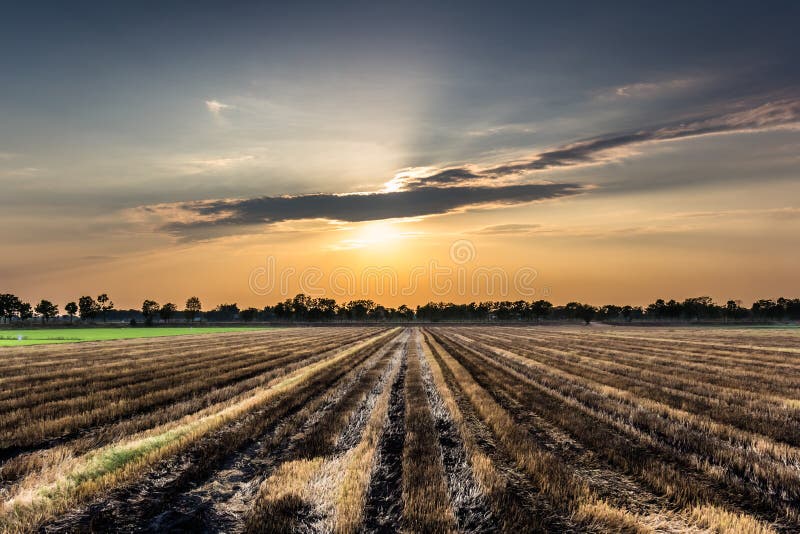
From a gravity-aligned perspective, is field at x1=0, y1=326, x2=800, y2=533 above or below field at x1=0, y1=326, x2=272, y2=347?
above

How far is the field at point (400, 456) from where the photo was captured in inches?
238

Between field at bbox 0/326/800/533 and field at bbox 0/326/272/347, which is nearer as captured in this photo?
field at bbox 0/326/800/533

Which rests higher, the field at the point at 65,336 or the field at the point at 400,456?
the field at the point at 400,456

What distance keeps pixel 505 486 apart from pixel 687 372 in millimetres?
18784

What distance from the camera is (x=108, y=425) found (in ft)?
36.4

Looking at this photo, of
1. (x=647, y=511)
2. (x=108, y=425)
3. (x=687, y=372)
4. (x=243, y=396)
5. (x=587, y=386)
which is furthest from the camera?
(x=687, y=372)

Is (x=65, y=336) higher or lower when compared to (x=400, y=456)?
lower

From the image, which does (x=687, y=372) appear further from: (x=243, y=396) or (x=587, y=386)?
(x=243, y=396)

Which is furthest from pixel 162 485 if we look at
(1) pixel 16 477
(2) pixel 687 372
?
(2) pixel 687 372

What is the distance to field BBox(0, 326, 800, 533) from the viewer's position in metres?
6.05

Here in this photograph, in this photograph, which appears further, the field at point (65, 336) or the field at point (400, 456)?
the field at point (65, 336)

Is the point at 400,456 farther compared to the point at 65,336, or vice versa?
the point at 65,336

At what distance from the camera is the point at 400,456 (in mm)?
8570

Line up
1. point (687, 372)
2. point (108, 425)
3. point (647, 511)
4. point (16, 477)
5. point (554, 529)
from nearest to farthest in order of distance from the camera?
point (554, 529) < point (647, 511) < point (16, 477) < point (108, 425) < point (687, 372)
